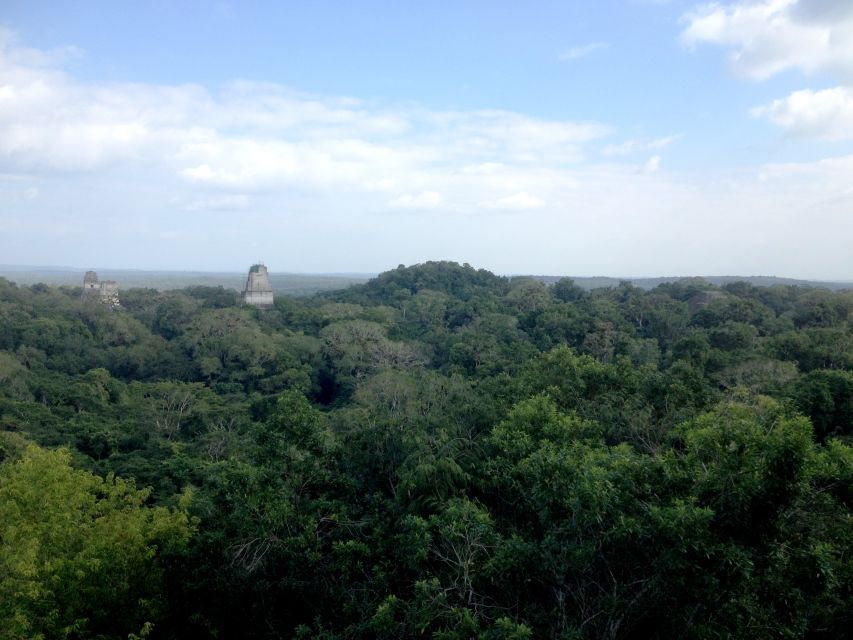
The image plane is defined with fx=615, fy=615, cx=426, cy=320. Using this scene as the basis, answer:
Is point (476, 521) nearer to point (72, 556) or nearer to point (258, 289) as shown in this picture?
point (72, 556)

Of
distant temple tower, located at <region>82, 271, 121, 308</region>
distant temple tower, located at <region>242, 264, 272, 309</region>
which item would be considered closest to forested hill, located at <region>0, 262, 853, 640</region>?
distant temple tower, located at <region>242, 264, 272, 309</region>

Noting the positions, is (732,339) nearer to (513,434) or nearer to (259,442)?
(513,434)

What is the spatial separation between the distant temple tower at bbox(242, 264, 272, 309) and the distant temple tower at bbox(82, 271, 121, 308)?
427 inches

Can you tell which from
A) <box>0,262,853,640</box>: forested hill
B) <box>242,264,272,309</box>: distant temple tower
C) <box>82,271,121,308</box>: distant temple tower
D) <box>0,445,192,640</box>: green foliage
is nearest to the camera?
<box>0,262,853,640</box>: forested hill

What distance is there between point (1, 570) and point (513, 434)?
7714 millimetres

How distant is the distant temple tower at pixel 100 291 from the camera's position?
167ft

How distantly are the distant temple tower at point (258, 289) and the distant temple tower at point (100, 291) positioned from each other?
10843mm

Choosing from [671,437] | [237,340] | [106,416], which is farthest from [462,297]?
[671,437]

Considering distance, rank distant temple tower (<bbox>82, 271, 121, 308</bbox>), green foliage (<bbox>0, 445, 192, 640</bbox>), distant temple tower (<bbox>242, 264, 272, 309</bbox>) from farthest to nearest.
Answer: distant temple tower (<bbox>82, 271, 121, 308</bbox>)
distant temple tower (<bbox>242, 264, 272, 309</bbox>)
green foliage (<bbox>0, 445, 192, 640</bbox>)

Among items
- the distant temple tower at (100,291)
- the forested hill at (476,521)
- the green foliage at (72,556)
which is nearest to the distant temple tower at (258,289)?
the distant temple tower at (100,291)

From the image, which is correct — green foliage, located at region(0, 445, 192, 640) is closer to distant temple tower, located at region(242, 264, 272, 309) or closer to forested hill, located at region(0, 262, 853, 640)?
forested hill, located at region(0, 262, 853, 640)

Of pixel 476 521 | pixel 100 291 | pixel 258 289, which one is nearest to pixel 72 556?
pixel 476 521

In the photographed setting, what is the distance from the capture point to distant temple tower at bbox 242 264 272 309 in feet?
166

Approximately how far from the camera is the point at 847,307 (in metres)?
32.4
